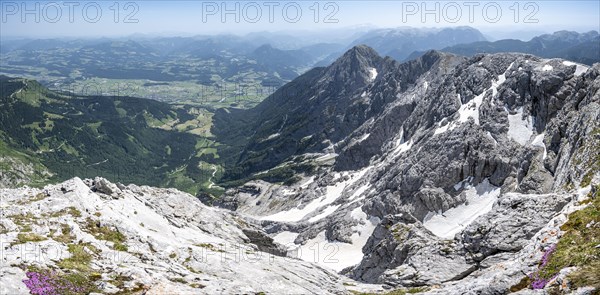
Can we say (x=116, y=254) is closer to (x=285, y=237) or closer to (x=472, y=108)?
(x=285, y=237)

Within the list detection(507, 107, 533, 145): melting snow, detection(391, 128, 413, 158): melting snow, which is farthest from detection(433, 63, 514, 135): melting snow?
detection(391, 128, 413, 158): melting snow

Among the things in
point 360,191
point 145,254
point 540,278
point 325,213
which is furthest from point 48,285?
point 360,191

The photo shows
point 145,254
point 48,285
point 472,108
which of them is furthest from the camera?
point 472,108

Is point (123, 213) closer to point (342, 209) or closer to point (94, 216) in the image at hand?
point (94, 216)

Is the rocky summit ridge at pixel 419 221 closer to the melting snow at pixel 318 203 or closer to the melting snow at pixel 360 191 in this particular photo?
the melting snow at pixel 360 191

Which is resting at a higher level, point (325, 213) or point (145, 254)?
point (145, 254)

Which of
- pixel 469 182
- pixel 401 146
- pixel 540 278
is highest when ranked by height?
pixel 540 278

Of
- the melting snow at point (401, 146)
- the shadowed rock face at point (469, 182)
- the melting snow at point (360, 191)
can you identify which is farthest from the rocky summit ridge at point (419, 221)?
the melting snow at point (401, 146)
